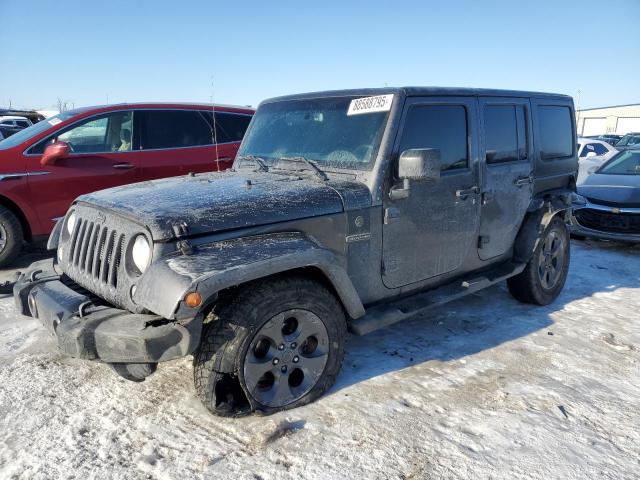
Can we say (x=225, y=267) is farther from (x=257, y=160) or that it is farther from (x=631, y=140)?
(x=631, y=140)

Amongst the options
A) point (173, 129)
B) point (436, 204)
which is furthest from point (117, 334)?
point (173, 129)

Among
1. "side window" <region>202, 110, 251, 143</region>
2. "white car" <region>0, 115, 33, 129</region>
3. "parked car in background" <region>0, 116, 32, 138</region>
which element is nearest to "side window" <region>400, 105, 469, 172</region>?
"side window" <region>202, 110, 251, 143</region>

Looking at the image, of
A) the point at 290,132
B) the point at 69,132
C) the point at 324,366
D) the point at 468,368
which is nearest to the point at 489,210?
the point at 468,368

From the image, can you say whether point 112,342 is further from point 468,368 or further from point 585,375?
point 585,375

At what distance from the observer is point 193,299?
227cm

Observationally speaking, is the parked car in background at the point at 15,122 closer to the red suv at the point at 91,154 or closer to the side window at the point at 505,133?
the red suv at the point at 91,154

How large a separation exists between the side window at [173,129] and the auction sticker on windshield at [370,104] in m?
3.60

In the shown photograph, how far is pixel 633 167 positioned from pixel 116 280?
815cm

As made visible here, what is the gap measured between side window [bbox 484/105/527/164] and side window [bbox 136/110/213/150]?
→ 3.86 m

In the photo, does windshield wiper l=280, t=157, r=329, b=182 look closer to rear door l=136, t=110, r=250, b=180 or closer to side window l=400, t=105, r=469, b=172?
side window l=400, t=105, r=469, b=172

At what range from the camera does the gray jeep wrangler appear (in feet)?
8.18

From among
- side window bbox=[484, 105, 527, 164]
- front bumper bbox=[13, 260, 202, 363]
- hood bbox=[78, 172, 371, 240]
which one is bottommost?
front bumper bbox=[13, 260, 202, 363]

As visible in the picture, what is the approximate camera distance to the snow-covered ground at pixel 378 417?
98.1 inches

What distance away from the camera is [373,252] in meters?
3.24
